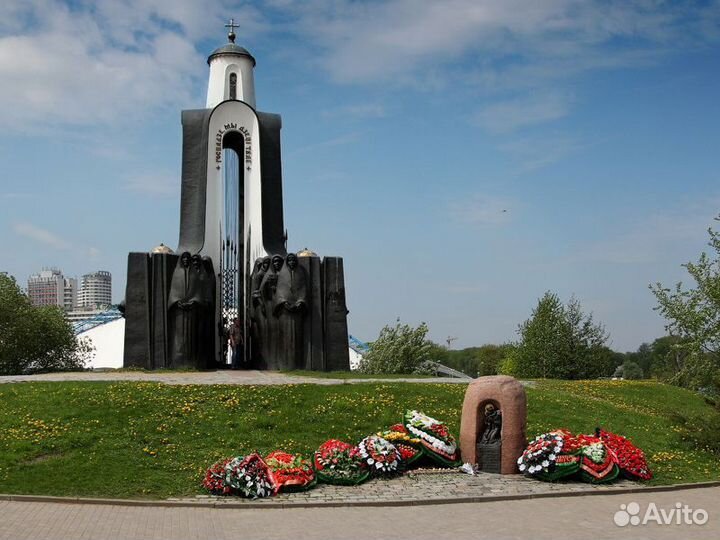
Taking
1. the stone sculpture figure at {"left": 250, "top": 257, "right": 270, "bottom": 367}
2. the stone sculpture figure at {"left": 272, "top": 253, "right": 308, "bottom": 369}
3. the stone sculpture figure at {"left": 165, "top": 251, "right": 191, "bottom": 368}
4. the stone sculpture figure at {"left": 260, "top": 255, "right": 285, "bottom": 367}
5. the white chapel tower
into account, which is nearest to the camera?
the stone sculpture figure at {"left": 165, "top": 251, "right": 191, "bottom": 368}

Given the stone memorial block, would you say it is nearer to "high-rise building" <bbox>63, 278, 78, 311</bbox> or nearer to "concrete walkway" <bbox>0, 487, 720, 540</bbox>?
"concrete walkway" <bbox>0, 487, 720, 540</bbox>

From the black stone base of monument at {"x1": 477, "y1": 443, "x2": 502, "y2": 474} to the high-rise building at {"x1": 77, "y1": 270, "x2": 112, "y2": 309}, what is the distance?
473 ft

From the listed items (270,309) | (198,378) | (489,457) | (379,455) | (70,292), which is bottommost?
(489,457)

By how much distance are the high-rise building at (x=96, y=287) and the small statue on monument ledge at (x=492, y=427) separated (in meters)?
144

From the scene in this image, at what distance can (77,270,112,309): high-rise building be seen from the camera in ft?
492

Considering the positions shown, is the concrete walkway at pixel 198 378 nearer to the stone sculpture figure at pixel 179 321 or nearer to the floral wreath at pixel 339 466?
the stone sculpture figure at pixel 179 321

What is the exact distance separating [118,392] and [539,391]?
891 centimetres

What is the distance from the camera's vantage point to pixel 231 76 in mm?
27078

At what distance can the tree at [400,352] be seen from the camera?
30.1 metres

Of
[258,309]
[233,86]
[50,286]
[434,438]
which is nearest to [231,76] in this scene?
[233,86]

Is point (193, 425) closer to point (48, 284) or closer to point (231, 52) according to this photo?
point (231, 52)

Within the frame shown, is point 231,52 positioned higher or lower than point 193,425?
higher

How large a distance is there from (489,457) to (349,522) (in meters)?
3.42

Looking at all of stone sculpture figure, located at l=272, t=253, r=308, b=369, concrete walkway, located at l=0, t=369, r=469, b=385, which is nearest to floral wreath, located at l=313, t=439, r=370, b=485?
concrete walkway, located at l=0, t=369, r=469, b=385
